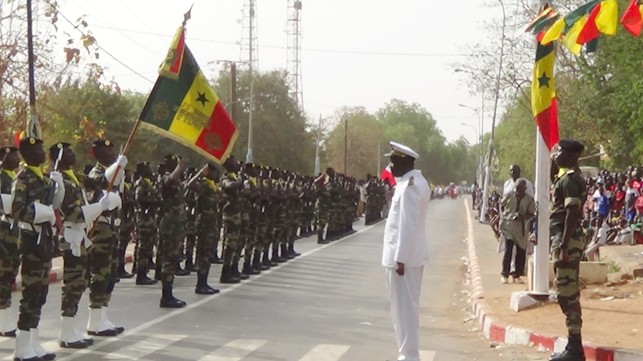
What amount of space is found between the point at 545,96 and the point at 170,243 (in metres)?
5.00

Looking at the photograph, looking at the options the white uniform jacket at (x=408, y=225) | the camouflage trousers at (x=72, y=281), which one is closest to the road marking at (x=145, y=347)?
the camouflage trousers at (x=72, y=281)

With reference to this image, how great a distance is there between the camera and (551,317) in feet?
38.2

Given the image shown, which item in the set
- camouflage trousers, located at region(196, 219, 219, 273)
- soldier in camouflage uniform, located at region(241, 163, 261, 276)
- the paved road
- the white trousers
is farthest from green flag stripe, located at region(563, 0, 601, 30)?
soldier in camouflage uniform, located at region(241, 163, 261, 276)

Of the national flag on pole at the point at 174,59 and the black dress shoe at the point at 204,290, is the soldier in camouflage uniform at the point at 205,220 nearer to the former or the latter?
the black dress shoe at the point at 204,290

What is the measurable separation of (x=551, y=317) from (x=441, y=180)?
505 ft

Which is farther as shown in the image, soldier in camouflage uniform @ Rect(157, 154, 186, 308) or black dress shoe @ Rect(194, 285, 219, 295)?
black dress shoe @ Rect(194, 285, 219, 295)

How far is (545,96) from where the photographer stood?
12.5 meters

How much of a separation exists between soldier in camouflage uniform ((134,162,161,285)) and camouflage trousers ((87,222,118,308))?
544 cm

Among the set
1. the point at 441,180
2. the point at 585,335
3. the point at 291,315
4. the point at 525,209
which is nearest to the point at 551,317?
the point at 585,335

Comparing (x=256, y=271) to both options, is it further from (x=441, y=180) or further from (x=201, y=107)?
(x=441, y=180)

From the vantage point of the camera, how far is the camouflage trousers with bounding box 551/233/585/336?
902 cm

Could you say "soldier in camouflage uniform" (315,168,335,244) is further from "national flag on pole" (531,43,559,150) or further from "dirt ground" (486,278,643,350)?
"national flag on pole" (531,43,559,150)

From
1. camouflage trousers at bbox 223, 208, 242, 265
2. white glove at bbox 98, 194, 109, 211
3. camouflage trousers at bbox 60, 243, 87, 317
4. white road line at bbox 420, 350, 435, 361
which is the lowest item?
white road line at bbox 420, 350, 435, 361

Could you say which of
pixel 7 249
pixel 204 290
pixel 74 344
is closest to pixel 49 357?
pixel 74 344
